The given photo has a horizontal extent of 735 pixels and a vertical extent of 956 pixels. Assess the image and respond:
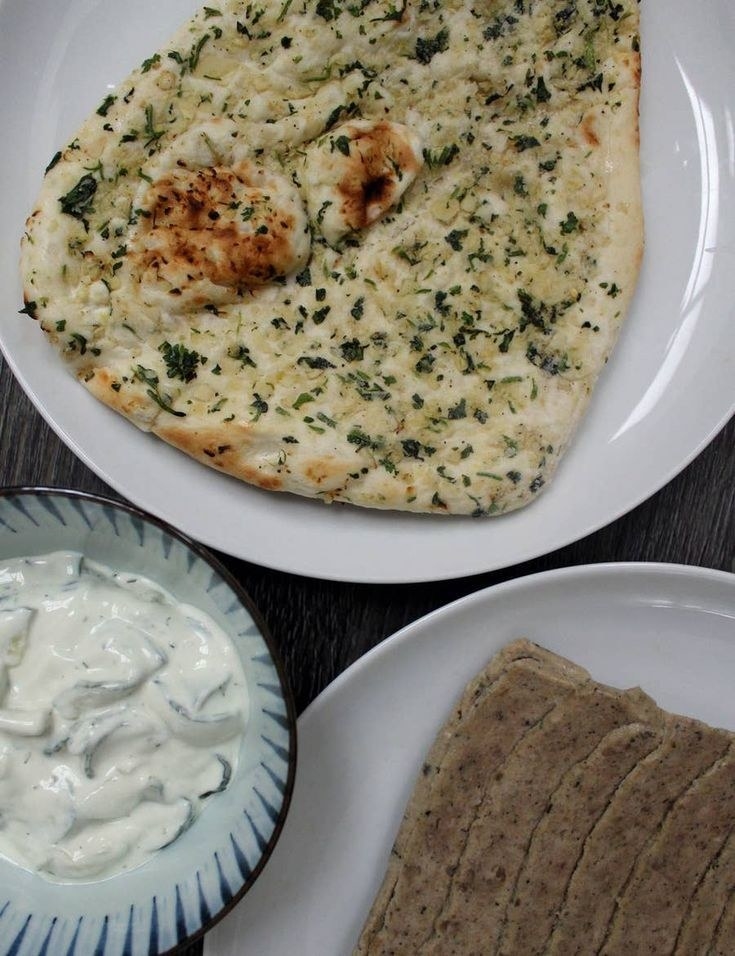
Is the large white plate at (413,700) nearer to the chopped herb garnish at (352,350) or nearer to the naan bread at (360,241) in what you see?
the naan bread at (360,241)

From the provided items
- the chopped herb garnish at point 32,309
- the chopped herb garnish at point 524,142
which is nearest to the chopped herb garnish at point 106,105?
the chopped herb garnish at point 32,309

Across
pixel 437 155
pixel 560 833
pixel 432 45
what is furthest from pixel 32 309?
pixel 560 833

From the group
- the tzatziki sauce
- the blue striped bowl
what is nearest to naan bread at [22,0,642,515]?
the blue striped bowl

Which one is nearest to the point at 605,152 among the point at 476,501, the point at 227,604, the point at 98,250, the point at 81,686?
the point at 476,501

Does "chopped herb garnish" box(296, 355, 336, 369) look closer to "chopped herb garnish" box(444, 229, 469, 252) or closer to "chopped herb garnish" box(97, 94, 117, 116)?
"chopped herb garnish" box(444, 229, 469, 252)

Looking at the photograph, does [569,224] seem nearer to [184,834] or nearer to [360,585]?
[360,585]

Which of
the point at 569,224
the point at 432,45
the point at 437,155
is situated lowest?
the point at 569,224
